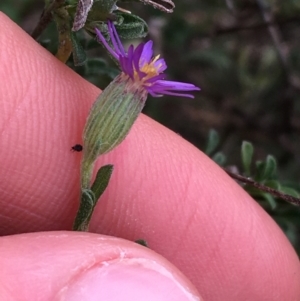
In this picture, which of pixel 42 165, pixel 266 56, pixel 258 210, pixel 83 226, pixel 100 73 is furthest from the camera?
pixel 266 56

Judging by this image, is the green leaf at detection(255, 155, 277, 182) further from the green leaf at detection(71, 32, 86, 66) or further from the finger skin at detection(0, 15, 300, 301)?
the green leaf at detection(71, 32, 86, 66)

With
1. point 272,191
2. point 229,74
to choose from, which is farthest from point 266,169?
point 229,74

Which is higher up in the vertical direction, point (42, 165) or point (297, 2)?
point (297, 2)

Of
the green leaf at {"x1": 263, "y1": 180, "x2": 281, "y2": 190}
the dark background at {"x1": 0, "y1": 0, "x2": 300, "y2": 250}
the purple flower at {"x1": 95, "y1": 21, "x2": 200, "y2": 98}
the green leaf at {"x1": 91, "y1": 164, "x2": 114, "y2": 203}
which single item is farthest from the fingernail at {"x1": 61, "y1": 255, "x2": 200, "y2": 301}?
the dark background at {"x1": 0, "y1": 0, "x2": 300, "y2": 250}

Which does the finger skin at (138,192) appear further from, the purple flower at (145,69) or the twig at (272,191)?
the purple flower at (145,69)

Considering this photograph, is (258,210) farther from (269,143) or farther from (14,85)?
(269,143)

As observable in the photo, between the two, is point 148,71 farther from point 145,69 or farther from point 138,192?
point 138,192

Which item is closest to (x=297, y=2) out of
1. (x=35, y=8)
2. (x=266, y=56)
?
(x=266, y=56)
